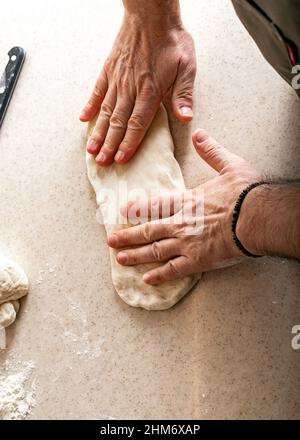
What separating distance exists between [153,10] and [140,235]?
→ 0.55m

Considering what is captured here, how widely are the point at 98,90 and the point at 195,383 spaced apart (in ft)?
2.49

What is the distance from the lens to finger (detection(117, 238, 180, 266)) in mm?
1095

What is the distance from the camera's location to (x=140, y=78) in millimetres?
1188

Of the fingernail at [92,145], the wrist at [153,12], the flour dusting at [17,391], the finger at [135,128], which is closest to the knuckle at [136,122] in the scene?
the finger at [135,128]

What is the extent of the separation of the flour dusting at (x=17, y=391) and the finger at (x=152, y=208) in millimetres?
424

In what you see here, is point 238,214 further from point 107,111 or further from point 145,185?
point 107,111

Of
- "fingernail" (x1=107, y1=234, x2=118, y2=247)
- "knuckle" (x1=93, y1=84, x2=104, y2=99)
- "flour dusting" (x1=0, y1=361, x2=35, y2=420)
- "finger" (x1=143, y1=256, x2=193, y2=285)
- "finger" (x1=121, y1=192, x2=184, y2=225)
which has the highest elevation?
"knuckle" (x1=93, y1=84, x2=104, y2=99)

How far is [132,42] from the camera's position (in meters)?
1.21

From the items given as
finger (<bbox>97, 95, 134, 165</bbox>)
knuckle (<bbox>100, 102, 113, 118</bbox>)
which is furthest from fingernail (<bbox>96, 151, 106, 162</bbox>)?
knuckle (<bbox>100, 102, 113, 118</bbox>)

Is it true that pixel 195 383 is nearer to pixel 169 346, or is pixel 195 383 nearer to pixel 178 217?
pixel 169 346

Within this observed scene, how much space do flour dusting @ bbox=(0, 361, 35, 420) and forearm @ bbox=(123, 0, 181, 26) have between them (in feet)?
2.88

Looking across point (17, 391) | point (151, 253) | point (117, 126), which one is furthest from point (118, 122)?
point (17, 391)

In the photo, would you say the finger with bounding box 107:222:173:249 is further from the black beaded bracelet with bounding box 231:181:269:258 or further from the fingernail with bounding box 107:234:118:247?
the black beaded bracelet with bounding box 231:181:269:258
